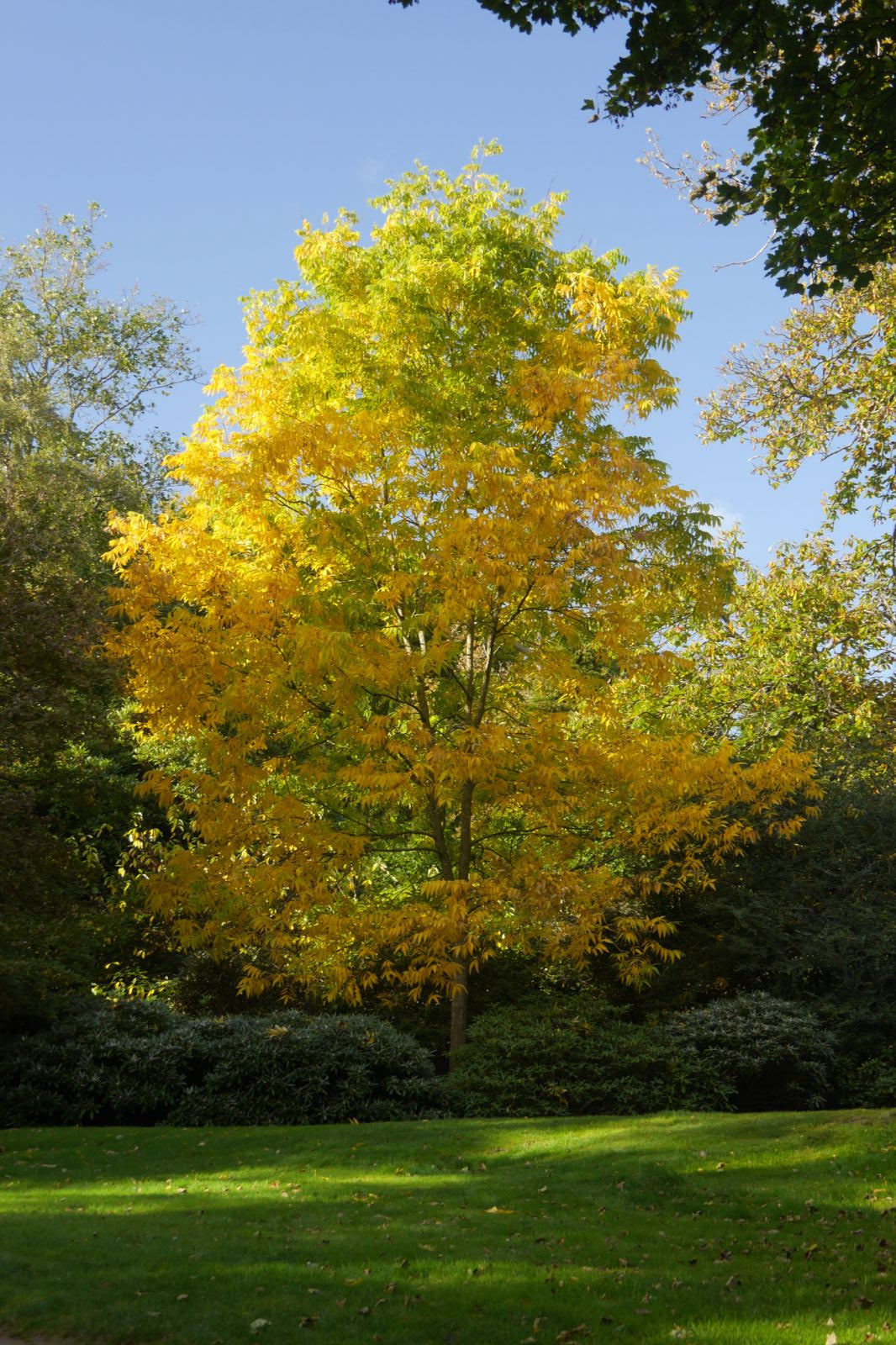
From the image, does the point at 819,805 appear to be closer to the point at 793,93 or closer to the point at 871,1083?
the point at 871,1083

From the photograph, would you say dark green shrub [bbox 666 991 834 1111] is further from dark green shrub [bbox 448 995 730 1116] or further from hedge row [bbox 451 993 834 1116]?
dark green shrub [bbox 448 995 730 1116]

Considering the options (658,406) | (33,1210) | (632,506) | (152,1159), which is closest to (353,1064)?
(152,1159)

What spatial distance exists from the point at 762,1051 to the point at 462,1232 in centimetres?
610

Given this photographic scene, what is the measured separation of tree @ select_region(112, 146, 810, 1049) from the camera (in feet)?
39.8

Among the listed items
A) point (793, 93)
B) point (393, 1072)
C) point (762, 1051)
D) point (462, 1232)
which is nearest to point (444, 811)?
point (393, 1072)

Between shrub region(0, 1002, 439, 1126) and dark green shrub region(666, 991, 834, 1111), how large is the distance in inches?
119

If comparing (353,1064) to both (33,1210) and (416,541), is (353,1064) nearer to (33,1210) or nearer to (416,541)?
(33,1210)

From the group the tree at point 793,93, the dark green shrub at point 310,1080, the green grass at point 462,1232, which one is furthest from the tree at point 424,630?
the tree at point 793,93

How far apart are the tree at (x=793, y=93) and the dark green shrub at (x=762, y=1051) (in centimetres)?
801

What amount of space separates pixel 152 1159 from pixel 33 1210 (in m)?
2.13

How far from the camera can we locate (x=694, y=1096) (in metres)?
11.9

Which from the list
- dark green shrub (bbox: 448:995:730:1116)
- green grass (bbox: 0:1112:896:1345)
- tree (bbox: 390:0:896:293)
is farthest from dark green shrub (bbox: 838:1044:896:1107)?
tree (bbox: 390:0:896:293)

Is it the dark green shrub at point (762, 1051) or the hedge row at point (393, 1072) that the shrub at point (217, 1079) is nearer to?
the hedge row at point (393, 1072)

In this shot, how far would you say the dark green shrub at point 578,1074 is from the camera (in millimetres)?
11817
